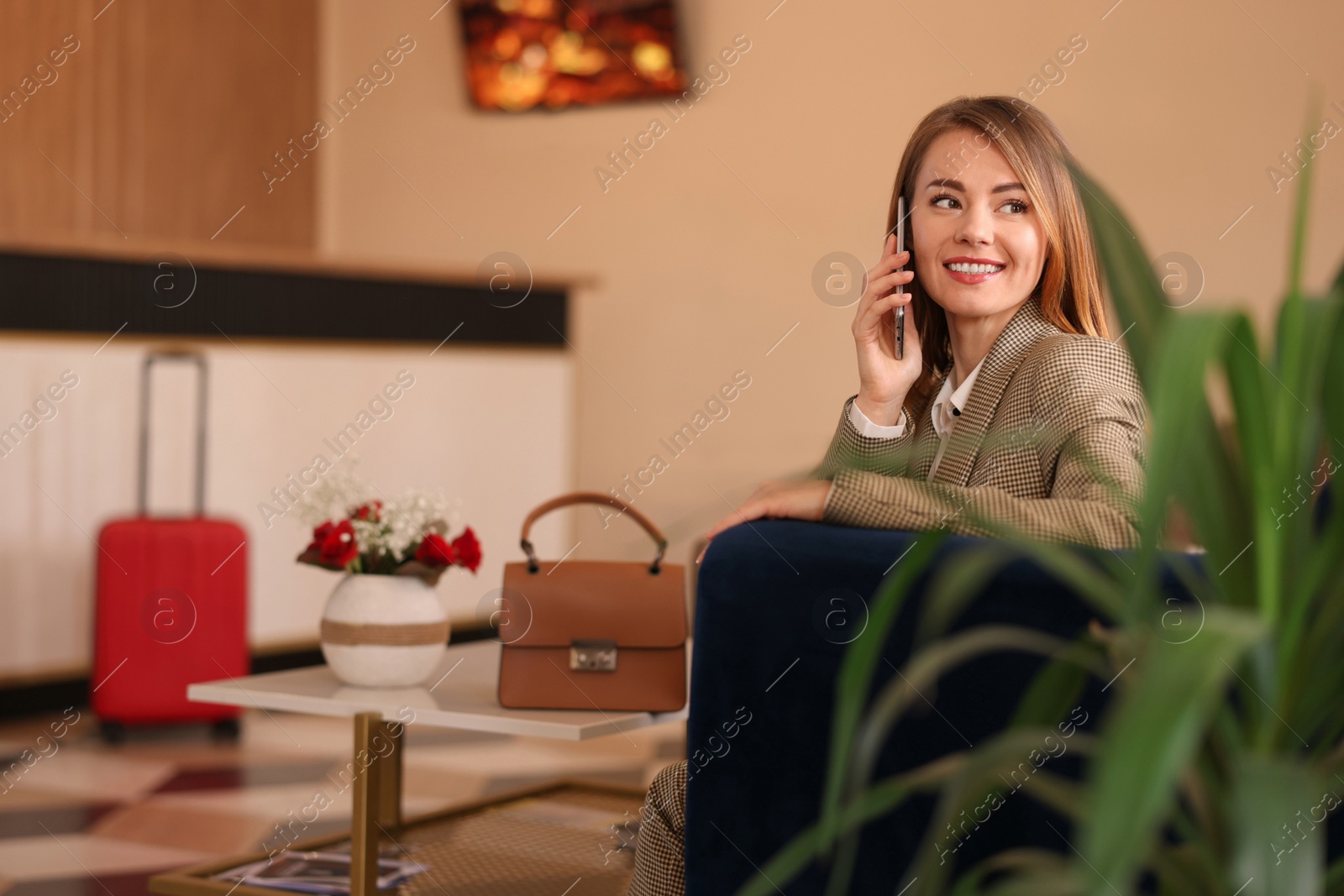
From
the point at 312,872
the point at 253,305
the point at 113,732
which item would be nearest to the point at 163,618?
the point at 113,732

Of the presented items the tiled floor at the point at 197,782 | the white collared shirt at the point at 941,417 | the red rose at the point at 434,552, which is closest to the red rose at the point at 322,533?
the red rose at the point at 434,552

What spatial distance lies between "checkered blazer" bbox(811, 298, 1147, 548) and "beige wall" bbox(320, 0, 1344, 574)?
234 centimetres

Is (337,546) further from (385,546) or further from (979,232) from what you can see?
(979,232)

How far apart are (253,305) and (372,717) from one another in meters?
2.11

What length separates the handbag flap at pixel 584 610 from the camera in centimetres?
199

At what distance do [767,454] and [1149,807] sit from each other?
4.16 metres

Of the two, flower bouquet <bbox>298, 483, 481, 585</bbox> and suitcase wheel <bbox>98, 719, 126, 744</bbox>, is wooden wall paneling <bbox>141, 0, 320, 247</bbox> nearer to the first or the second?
suitcase wheel <bbox>98, 719, 126, 744</bbox>

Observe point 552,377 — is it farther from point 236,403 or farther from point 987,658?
point 987,658

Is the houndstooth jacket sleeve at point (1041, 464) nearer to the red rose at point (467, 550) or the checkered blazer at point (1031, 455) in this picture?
the checkered blazer at point (1031, 455)

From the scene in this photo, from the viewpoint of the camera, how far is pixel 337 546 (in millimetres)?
2209

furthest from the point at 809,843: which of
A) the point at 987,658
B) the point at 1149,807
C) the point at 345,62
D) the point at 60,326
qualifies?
the point at 345,62

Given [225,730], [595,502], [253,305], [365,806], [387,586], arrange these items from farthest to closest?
[253,305] < [225,730] < [387,586] < [595,502] < [365,806]

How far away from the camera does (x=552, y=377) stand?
4.61 meters

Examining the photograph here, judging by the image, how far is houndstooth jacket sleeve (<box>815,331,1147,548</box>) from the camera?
3.78ft
